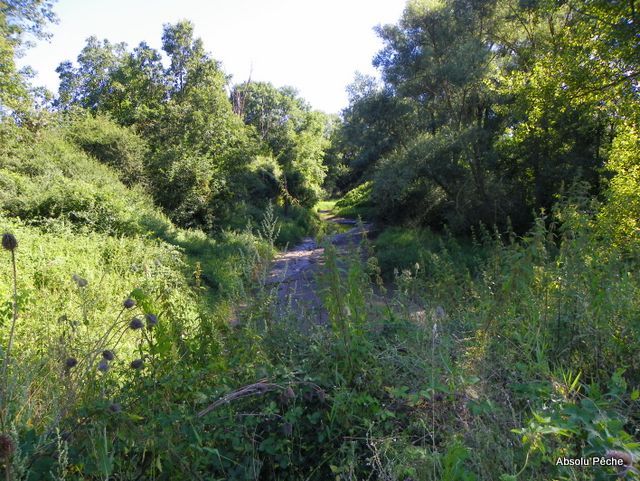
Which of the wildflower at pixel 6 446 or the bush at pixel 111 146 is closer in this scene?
the wildflower at pixel 6 446

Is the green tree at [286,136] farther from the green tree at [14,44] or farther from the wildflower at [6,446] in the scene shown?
the wildflower at [6,446]

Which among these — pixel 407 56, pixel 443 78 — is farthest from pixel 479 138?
pixel 407 56

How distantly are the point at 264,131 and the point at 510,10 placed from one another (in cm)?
2136

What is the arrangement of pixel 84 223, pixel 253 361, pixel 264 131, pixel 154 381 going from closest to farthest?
pixel 154 381 < pixel 253 361 < pixel 84 223 < pixel 264 131

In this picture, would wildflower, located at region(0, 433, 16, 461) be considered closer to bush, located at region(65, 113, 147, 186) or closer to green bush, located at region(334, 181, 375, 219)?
bush, located at region(65, 113, 147, 186)

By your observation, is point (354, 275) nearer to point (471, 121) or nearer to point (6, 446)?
point (6, 446)

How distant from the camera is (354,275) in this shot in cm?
287

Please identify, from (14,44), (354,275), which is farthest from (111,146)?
(354,275)

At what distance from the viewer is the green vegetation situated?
1.94 metres

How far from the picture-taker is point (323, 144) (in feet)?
148

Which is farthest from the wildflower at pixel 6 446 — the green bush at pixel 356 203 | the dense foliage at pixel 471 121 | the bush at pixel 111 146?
the green bush at pixel 356 203

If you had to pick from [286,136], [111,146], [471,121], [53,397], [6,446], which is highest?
[286,136]

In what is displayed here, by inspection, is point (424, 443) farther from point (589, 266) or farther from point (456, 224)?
point (456, 224)

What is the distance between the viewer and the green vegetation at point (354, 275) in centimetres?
194
